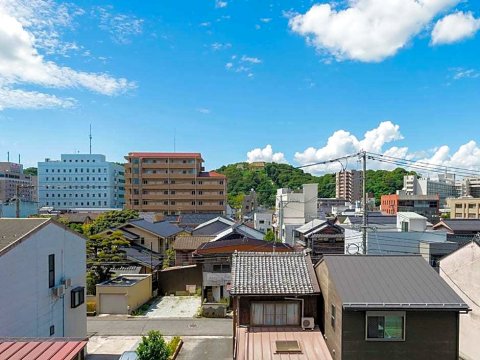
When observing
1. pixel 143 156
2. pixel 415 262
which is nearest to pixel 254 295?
pixel 415 262

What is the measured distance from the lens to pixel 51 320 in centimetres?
1548

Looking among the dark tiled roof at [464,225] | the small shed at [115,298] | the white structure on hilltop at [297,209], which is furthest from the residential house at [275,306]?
the white structure on hilltop at [297,209]

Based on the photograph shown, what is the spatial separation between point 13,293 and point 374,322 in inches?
521

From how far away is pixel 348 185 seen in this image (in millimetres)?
146375

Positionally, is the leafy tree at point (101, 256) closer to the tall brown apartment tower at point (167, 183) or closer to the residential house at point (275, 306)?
the residential house at point (275, 306)

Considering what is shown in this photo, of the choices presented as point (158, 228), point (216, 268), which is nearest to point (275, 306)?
point (216, 268)

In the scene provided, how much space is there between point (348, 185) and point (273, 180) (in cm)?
3227

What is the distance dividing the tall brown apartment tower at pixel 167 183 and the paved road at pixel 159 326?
56.2 meters

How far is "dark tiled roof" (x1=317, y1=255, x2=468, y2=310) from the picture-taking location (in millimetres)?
11594

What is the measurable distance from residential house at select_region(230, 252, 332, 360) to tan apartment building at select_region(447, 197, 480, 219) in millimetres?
75517

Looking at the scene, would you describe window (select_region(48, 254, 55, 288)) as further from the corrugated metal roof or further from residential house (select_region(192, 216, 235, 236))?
residential house (select_region(192, 216, 235, 236))

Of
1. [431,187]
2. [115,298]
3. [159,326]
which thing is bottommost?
[159,326]

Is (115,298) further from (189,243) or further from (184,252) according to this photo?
(189,243)

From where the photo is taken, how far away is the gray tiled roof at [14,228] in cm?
1355
